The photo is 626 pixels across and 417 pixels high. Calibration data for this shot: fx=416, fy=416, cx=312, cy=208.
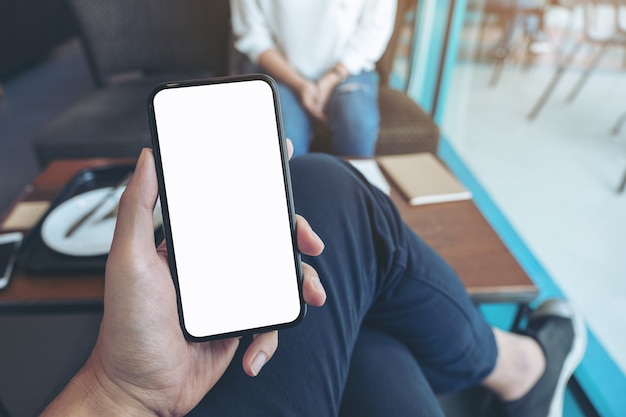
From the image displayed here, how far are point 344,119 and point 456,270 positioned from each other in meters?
0.61

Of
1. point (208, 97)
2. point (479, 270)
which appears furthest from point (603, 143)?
point (208, 97)

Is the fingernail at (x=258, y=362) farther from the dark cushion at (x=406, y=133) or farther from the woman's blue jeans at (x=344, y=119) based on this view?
the dark cushion at (x=406, y=133)

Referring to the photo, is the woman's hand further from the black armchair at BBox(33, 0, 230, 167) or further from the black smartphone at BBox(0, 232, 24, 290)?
the black armchair at BBox(33, 0, 230, 167)

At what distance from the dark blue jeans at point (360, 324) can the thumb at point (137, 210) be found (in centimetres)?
17

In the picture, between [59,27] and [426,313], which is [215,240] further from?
[59,27]

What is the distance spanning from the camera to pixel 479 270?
2.29 feet

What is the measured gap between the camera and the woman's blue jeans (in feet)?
3.81

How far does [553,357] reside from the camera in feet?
2.46

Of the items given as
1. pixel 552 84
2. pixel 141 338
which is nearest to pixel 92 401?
pixel 141 338

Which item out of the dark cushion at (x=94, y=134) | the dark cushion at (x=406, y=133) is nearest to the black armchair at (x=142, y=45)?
the dark cushion at (x=94, y=134)

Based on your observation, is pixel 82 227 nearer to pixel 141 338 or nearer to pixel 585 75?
pixel 141 338

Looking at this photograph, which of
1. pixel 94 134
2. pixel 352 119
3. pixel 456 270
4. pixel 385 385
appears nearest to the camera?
pixel 385 385

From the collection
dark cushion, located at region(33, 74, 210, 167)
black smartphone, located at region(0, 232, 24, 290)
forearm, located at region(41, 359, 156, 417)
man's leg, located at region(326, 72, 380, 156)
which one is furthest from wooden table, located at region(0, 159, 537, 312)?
dark cushion, located at region(33, 74, 210, 167)

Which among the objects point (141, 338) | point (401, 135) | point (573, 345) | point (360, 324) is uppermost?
point (141, 338)
